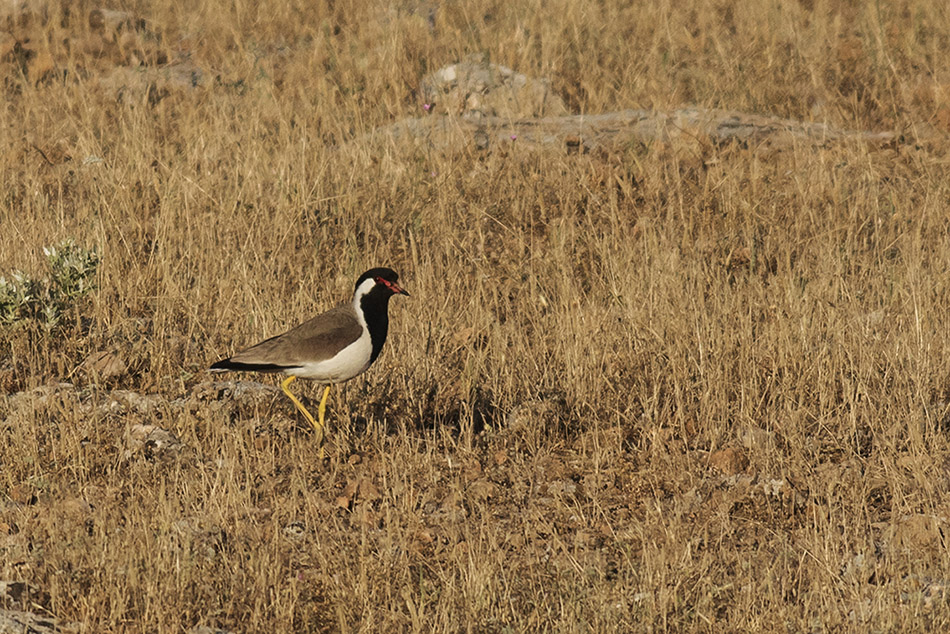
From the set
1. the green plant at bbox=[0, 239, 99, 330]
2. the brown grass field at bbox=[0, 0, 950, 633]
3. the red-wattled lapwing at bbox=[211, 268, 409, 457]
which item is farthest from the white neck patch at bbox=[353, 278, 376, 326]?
the green plant at bbox=[0, 239, 99, 330]

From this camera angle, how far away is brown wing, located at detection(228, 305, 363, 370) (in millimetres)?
5477

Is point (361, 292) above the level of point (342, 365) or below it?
above

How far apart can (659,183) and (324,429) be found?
13.2ft

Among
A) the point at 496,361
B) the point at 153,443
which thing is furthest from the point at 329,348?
the point at 496,361

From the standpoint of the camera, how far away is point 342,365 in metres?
5.46

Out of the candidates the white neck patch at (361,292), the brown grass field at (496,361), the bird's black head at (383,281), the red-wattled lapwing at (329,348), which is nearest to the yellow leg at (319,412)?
the red-wattled lapwing at (329,348)

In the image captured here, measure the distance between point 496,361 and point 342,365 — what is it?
1.25m

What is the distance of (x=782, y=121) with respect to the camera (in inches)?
400

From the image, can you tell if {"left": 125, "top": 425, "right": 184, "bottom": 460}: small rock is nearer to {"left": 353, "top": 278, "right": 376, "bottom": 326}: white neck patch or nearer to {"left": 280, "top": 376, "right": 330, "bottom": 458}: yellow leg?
{"left": 280, "top": 376, "right": 330, "bottom": 458}: yellow leg

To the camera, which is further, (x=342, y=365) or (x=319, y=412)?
(x=319, y=412)

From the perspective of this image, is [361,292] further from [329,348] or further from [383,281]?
[329,348]

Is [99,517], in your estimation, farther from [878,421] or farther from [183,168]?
[183,168]

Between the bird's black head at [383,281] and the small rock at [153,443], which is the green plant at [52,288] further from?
the bird's black head at [383,281]

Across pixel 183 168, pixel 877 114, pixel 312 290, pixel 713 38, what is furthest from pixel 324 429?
pixel 713 38
